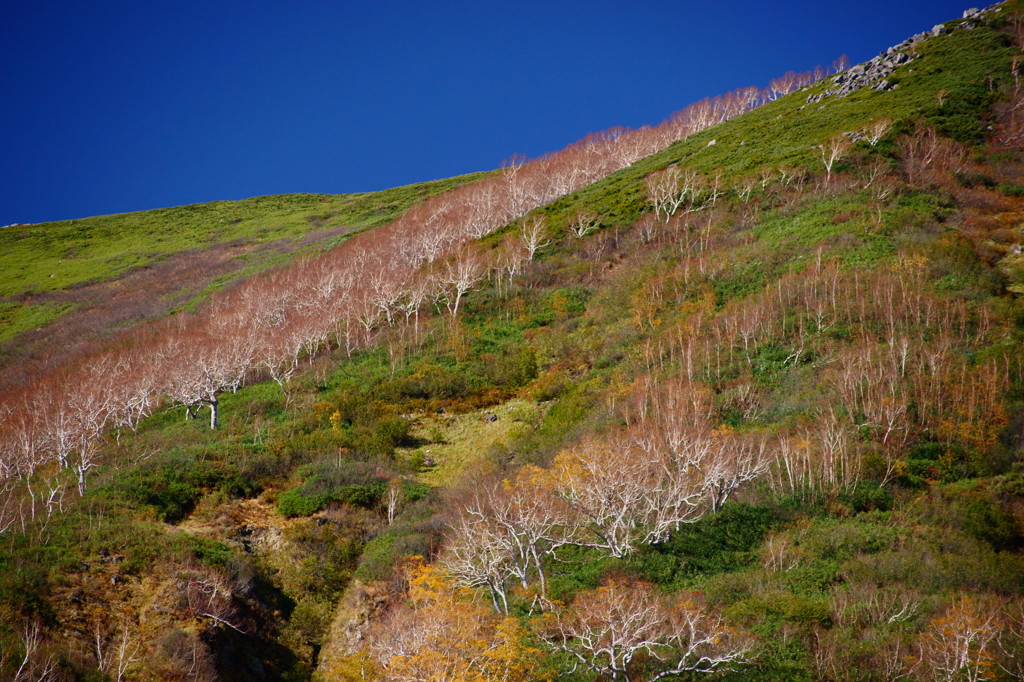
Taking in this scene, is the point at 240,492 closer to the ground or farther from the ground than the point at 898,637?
farther from the ground

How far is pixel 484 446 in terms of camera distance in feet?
107

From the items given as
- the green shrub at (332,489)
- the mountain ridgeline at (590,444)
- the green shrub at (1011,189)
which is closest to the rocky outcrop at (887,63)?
the mountain ridgeline at (590,444)

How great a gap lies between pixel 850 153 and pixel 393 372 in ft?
130

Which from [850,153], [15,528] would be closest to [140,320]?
[15,528]

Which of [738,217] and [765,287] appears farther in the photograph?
[738,217]

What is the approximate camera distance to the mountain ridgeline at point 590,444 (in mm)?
15820

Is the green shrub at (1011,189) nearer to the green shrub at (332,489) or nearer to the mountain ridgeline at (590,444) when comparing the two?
the mountain ridgeline at (590,444)

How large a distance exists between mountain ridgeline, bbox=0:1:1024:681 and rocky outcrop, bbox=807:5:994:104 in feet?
20.3

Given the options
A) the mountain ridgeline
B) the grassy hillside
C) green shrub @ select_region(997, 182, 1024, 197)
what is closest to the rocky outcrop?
the mountain ridgeline

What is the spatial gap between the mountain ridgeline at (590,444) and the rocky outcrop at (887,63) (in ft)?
20.3

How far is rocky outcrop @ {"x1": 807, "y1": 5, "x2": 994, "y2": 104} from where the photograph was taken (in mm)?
67000

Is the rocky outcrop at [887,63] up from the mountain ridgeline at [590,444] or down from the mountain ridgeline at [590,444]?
up

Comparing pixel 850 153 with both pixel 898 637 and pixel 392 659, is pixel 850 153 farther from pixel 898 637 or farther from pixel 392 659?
pixel 392 659

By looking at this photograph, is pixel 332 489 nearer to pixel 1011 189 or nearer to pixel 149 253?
pixel 1011 189
